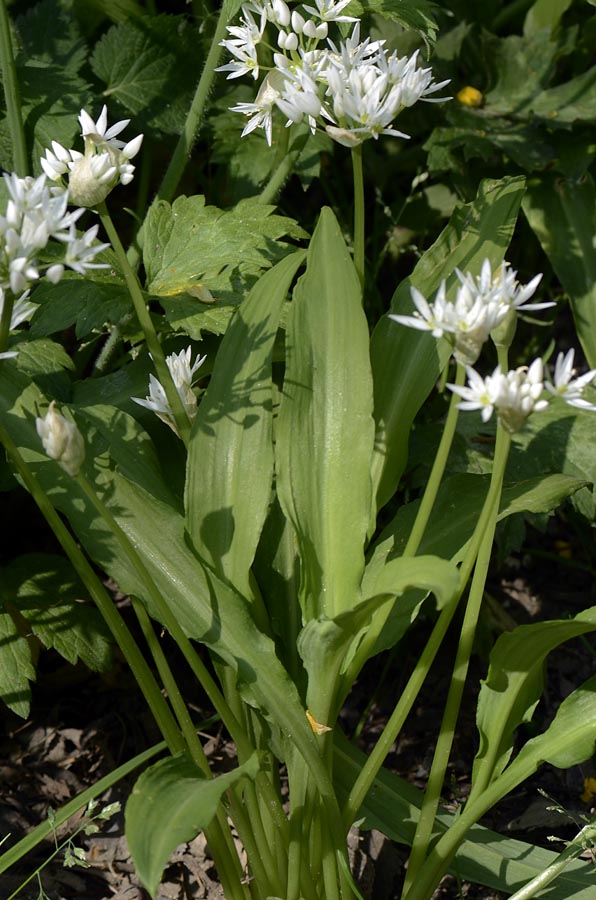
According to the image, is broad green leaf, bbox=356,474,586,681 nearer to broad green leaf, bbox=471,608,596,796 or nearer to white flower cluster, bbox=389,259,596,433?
broad green leaf, bbox=471,608,596,796

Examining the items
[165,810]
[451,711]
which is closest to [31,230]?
[165,810]

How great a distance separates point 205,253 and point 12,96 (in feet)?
1.80

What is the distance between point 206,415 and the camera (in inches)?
70.4

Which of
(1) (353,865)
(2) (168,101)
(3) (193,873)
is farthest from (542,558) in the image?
(2) (168,101)

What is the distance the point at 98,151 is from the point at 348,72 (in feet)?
1.46

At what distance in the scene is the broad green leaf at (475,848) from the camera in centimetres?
187

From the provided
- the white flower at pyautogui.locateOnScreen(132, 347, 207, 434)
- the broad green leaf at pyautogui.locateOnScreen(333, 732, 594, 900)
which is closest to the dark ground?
the broad green leaf at pyautogui.locateOnScreen(333, 732, 594, 900)

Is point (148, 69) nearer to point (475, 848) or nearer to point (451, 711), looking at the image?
point (451, 711)

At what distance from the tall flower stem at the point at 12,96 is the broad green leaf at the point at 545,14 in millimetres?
1670

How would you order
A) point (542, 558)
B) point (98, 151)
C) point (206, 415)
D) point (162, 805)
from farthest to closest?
point (542, 558) < point (206, 415) < point (98, 151) < point (162, 805)

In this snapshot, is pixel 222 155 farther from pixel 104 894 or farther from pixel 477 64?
pixel 104 894

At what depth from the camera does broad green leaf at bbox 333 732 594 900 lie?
187cm

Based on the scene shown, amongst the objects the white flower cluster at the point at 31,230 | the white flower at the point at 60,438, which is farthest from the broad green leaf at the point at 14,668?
the white flower cluster at the point at 31,230

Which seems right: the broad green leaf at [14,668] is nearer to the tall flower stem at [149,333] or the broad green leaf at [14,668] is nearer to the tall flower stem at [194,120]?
the tall flower stem at [149,333]
